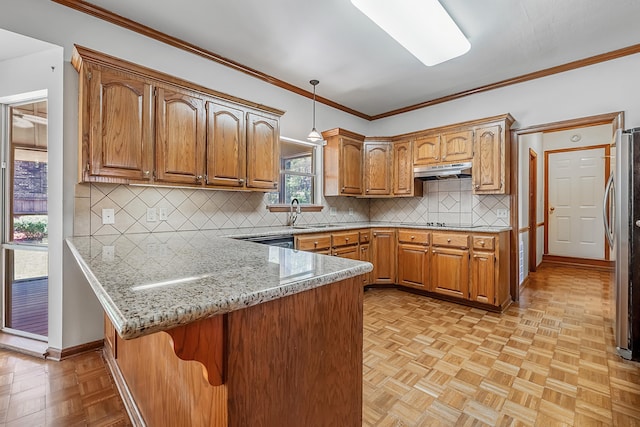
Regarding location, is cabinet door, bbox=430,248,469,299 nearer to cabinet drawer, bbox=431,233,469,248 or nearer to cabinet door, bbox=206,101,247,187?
cabinet drawer, bbox=431,233,469,248

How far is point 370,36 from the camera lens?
2.64m

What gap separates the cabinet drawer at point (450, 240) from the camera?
332cm

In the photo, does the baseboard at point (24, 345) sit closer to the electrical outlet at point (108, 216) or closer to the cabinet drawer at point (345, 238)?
the electrical outlet at point (108, 216)

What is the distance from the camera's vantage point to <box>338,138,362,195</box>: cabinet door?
398 cm

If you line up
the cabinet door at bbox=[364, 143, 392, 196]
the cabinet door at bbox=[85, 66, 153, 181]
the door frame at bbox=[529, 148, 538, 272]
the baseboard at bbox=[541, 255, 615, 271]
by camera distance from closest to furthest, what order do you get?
the cabinet door at bbox=[85, 66, 153, 181] < the cabinet door at bbox=[364, 143, 392, 196] < the door frame at bbox=[529, 148, 538, 272] < the baseboard at bbox=[541, 255, 615, 271]

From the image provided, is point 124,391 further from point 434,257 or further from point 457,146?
point 457,146

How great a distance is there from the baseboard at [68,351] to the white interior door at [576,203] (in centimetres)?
717

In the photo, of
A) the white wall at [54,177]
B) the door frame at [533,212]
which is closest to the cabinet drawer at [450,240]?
the door frame at [533,212]

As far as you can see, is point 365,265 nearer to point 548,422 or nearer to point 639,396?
point 548,422

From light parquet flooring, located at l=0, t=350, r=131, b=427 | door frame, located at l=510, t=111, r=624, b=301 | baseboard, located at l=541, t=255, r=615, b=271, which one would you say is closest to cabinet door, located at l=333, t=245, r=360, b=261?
door frame, located at l=510, t=111, r=624, b=301

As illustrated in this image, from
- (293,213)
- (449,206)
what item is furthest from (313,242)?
(449,206)

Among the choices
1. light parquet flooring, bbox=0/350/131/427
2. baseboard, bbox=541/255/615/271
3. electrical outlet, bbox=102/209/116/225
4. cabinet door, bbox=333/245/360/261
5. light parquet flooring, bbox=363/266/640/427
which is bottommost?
light parquet flooring, bbox=0/350/131/427

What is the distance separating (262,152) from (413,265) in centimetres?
234

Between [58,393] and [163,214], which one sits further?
[163,214]
